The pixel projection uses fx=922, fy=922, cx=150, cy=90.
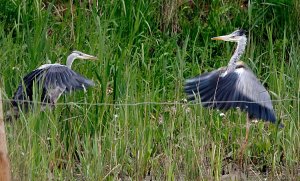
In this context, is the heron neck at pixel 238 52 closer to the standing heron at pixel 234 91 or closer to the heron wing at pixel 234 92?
the standing heron at pixel 234 91

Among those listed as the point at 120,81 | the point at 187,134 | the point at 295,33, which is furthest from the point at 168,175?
the point at 295,33

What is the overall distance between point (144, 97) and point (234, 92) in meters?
0.66

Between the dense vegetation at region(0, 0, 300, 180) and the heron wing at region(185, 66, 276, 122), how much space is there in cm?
12

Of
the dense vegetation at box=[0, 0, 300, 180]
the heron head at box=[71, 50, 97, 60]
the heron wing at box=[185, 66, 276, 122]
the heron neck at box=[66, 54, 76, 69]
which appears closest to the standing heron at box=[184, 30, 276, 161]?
the heron wing at box=[185, 66, 276, 122]

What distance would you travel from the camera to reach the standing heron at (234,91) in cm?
627

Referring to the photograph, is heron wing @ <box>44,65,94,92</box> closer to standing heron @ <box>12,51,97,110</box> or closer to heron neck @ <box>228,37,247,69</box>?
standing heron @ <box>12,51,97,110</box>

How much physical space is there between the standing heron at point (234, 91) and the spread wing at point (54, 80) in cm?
77

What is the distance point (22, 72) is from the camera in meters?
6.82

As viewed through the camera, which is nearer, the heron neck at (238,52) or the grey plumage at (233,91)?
the grey plumage at (233,91)

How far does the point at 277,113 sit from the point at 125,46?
180 centimetres

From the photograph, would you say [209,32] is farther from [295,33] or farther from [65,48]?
[65,48]

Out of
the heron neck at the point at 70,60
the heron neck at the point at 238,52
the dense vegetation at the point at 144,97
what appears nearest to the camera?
the dense vegetation at the point at 144,97

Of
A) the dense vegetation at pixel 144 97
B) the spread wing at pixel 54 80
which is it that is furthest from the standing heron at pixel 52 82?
the dense vegetation at pixel 144 97

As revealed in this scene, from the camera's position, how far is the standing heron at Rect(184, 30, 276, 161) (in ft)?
20.6
